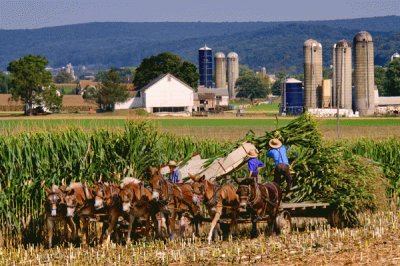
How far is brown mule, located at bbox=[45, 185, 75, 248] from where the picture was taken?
18469mm

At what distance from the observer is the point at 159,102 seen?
400 ft

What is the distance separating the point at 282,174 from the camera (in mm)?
20094

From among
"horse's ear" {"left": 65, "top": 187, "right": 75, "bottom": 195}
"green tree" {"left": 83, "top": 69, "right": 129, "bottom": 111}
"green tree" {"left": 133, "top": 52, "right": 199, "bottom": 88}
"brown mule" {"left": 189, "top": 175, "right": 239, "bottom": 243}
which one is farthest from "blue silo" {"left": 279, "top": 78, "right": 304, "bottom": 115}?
"horse's ear" {"left": 65, "top": 187, "right": 75, "bottom": 195}

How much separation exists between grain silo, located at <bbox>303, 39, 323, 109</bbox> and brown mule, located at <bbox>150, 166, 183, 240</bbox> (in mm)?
88420

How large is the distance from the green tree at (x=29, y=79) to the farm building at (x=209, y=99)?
27.9 meters

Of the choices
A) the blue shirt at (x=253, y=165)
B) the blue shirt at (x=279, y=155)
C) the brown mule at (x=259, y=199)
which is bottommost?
the brown mule at (x=259, y=199)

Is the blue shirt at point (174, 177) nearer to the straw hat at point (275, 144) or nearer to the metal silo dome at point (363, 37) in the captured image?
the straw hat at point (275, 144)

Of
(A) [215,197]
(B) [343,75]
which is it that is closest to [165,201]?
(A) [215,197]

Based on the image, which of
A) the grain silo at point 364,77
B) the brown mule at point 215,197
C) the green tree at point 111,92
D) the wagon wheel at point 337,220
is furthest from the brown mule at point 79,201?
the green tree at point 111,92

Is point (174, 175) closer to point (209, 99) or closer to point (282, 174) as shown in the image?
point (282, 174)

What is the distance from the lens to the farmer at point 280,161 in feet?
65.7

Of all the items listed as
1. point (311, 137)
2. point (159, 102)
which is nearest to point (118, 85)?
point (159, 102)

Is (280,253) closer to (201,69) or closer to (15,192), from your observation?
(15,192)

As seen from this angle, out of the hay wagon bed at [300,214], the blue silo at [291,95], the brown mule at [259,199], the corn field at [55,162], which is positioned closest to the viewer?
the brown mule at [259,199]
